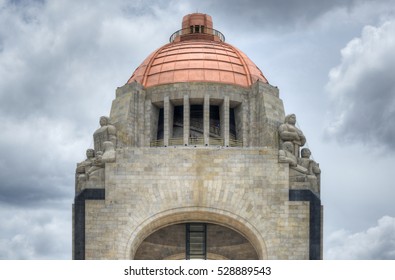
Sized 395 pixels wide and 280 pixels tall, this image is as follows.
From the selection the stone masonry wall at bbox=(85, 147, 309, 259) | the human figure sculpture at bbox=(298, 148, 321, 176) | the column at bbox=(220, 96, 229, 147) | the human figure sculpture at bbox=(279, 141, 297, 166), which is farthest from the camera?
the column at bbox=(220, 96, 229, 147)

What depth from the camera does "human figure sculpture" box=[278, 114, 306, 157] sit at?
34.7 m

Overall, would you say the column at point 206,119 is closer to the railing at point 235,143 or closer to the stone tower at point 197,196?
the railing at point 235,143

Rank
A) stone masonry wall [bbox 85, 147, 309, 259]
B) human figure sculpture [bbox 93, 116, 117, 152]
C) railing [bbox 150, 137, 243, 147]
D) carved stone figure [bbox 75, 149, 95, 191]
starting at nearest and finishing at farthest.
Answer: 1. stone masonry wall [bbox 85, 147, 309, 259]
2. carved stone figure [bbox 75, 149, 95, 191]
3. human figure sculpture [bbox 93, 116, 117, 152]
4. railing [bbox 150, 137, 243, 147]

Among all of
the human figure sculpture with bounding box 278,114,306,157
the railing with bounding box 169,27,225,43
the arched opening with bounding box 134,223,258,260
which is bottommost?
the arched opening with bounding box 134,223,258,260

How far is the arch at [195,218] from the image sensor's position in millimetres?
31656

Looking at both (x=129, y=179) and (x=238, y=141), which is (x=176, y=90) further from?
(x=129, y=179)

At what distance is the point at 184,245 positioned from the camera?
3625cm

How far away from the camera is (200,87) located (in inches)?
1523

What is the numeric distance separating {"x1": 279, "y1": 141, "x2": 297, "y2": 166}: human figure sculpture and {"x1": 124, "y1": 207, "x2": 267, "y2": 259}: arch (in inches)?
122

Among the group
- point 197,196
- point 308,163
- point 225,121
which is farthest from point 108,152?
point 308,163

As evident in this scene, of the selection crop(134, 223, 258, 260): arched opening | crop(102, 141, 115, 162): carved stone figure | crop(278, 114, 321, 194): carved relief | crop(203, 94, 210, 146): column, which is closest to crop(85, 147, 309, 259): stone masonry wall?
crop(102, 141, 115, 162): carved stone figure

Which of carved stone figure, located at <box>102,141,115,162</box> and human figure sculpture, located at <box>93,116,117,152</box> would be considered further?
human figure sculpture, located at <box>93,116,117,152</box>

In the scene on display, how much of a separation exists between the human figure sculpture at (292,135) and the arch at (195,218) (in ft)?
14.9

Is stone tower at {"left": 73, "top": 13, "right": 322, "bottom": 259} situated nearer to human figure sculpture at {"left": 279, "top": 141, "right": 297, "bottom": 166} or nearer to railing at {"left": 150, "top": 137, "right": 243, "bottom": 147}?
human figure sculpture at {"left": 279, "top": 141, "right": 297, "bottom": 166}
